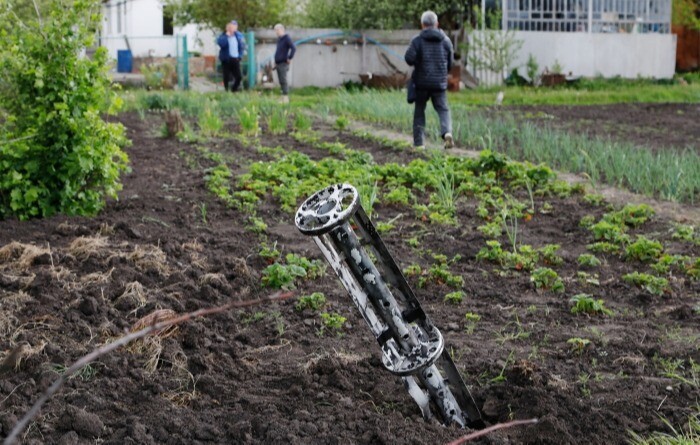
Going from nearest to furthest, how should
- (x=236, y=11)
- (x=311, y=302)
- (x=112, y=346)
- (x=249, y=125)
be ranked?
1. (x=112, y=346)
2. (x=311, y=302)
3. (x=249, y=125)
4. (x=236, y=11)

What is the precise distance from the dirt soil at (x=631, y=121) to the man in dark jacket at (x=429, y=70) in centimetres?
245

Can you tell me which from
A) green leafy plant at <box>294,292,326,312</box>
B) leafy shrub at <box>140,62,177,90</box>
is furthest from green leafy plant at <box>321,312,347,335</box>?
leafy shrub at <box>140,62,177,90</box>

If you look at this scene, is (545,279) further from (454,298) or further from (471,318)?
(471,318)

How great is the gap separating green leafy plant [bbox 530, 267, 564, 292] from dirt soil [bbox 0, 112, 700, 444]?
0.08 metres

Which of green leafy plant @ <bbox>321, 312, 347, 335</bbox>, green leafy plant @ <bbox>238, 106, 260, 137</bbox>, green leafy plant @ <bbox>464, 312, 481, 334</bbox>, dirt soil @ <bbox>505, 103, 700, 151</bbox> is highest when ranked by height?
Answer: green leafy plant @ <bbox>238, 106, 260, 137</bbox>

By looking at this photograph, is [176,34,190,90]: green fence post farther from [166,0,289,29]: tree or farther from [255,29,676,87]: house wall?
[166,0,289,29]: tree

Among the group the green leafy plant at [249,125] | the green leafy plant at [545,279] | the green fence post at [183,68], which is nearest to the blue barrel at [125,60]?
the green fence post at [183,68]

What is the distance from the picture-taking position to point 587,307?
5938 millimetres

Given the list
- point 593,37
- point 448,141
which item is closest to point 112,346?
point 448,141

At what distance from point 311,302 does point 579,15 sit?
2339cm

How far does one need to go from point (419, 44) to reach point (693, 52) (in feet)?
65.0

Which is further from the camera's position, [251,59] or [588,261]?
[251,59]

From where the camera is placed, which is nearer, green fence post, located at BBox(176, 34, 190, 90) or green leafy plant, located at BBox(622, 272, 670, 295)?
green leafy plant, located at BBox(622, 272, 670, 295)

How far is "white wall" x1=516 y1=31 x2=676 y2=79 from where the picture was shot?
27359mm
